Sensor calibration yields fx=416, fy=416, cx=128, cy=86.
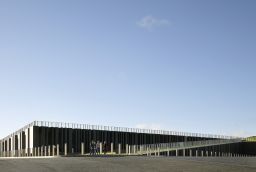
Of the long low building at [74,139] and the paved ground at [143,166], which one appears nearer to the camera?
the paved ground at [143,166]

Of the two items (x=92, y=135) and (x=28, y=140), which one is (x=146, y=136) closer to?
(x=92, y=135)

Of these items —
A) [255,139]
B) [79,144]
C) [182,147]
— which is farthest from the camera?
[255,139]

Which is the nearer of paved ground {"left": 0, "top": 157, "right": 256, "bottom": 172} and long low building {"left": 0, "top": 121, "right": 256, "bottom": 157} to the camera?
paved ground {"left": 0, "top": 157, "right": 256, "bottom": 172}

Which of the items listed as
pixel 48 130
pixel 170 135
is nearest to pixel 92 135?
pixel 48 130

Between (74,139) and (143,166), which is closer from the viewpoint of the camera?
(143,166)

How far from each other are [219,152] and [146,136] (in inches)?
731

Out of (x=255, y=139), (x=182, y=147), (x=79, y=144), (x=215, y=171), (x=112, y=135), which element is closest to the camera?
(x=215, y=171)

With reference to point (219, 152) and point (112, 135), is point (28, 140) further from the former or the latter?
point (219, 152)

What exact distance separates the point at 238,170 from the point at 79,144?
187ft

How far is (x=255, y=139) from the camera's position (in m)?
86.2

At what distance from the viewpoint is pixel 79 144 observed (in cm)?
6781

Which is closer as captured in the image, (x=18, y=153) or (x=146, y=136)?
(x=18, y=153)

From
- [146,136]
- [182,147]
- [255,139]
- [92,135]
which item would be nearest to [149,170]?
[182,147]

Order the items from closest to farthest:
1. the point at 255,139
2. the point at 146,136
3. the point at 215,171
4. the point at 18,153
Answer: the point at 215,171 < the point at 18,153 < the point at 146,136 < the point at 255,139
